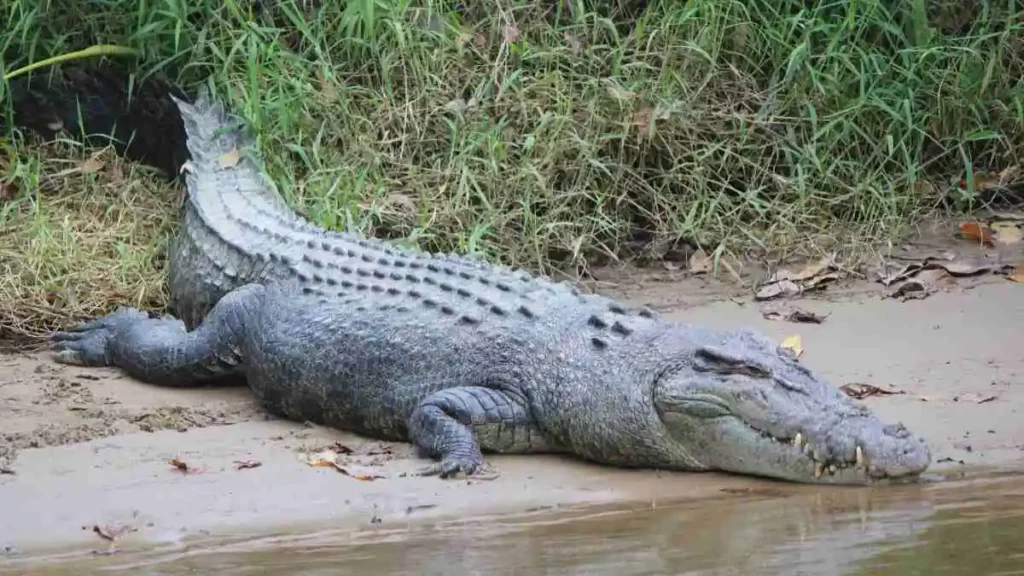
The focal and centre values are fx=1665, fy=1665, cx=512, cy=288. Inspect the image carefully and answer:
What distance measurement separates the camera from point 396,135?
8.03 m

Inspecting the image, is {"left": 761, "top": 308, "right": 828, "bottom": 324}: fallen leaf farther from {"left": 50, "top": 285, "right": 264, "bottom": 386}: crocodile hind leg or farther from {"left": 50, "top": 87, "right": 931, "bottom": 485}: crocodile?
{"left": 50, "top": 285, "right": 264, "bottom": 386}: crocodile hind leg

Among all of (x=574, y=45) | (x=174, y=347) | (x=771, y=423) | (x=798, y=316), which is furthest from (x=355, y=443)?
(x=574, y=45)

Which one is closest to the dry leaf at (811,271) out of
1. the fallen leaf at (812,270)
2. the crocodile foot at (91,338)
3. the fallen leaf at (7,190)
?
the fallen leaf at (812,270)

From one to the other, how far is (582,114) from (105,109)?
2.39 metres

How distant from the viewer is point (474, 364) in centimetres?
581

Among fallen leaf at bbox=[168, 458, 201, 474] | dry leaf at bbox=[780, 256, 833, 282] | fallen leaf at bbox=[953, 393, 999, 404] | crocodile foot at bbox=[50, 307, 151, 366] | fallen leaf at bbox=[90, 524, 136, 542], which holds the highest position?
dry leaf at bbox=[780, 256, 833, 282]

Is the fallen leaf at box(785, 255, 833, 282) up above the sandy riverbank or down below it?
above

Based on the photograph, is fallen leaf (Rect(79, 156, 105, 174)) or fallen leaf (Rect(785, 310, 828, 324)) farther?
fallen leaf (Rect(79, 156, 105, 174))

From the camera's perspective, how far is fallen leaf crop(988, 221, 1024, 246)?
7.62m

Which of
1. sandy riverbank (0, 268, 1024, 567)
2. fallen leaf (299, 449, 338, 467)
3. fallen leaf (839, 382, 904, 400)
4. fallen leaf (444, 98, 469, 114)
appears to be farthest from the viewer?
fallen leaf (444, 98, 469, 114)

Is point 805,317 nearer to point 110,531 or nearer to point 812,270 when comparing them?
point 812,270

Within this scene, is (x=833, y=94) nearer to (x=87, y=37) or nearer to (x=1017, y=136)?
(x=1017, y=136)

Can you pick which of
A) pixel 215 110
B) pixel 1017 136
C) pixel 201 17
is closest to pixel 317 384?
pixel 215 110

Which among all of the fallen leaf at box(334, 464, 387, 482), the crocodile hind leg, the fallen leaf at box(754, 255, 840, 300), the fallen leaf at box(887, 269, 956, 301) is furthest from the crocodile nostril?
the crocodile hind leg
